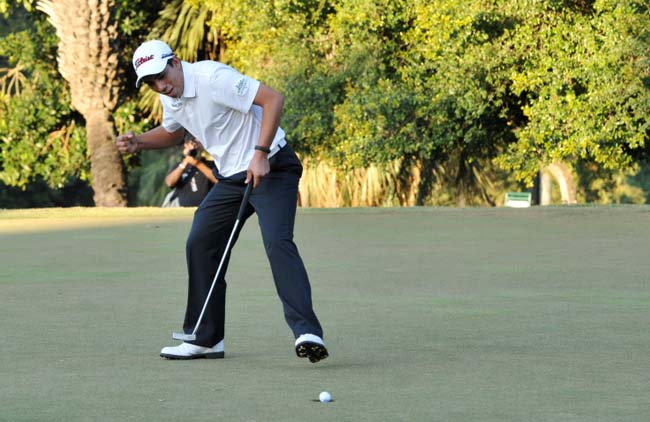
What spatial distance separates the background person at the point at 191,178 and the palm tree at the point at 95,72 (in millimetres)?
9733

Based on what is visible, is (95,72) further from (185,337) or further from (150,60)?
(150,60)

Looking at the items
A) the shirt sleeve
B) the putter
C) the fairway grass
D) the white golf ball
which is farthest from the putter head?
the white golf ball

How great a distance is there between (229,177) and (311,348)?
1.11 m

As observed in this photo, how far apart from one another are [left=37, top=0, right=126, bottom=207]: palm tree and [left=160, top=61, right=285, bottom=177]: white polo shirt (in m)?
22.7

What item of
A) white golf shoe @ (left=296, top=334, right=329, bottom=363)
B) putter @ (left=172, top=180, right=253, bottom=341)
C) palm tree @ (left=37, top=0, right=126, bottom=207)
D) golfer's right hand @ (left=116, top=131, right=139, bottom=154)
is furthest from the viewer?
palm tree @ (left=37, top=0, right=126, bottom=207)

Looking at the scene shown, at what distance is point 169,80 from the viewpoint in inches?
303

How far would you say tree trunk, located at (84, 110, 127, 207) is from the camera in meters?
30.5

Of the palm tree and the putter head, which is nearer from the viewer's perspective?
the putter head

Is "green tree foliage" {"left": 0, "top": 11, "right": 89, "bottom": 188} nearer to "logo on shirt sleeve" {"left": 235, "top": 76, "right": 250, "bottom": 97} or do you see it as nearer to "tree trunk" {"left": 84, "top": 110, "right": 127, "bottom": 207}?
"tree trunk" {"left": 84, "top": 110, "right": 127, "bottom": 207}

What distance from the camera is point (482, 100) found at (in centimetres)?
2742

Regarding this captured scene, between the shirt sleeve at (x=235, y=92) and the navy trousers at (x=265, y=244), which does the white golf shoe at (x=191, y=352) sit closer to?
the navy trousers at (x=265, y=244)

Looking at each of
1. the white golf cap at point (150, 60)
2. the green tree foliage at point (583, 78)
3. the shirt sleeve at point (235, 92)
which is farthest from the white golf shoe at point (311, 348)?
the green tree foliage at point (583, 78)

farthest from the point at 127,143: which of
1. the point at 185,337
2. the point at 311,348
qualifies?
the point at 311,348

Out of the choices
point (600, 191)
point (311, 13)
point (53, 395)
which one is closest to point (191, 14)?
point (311, 13)
